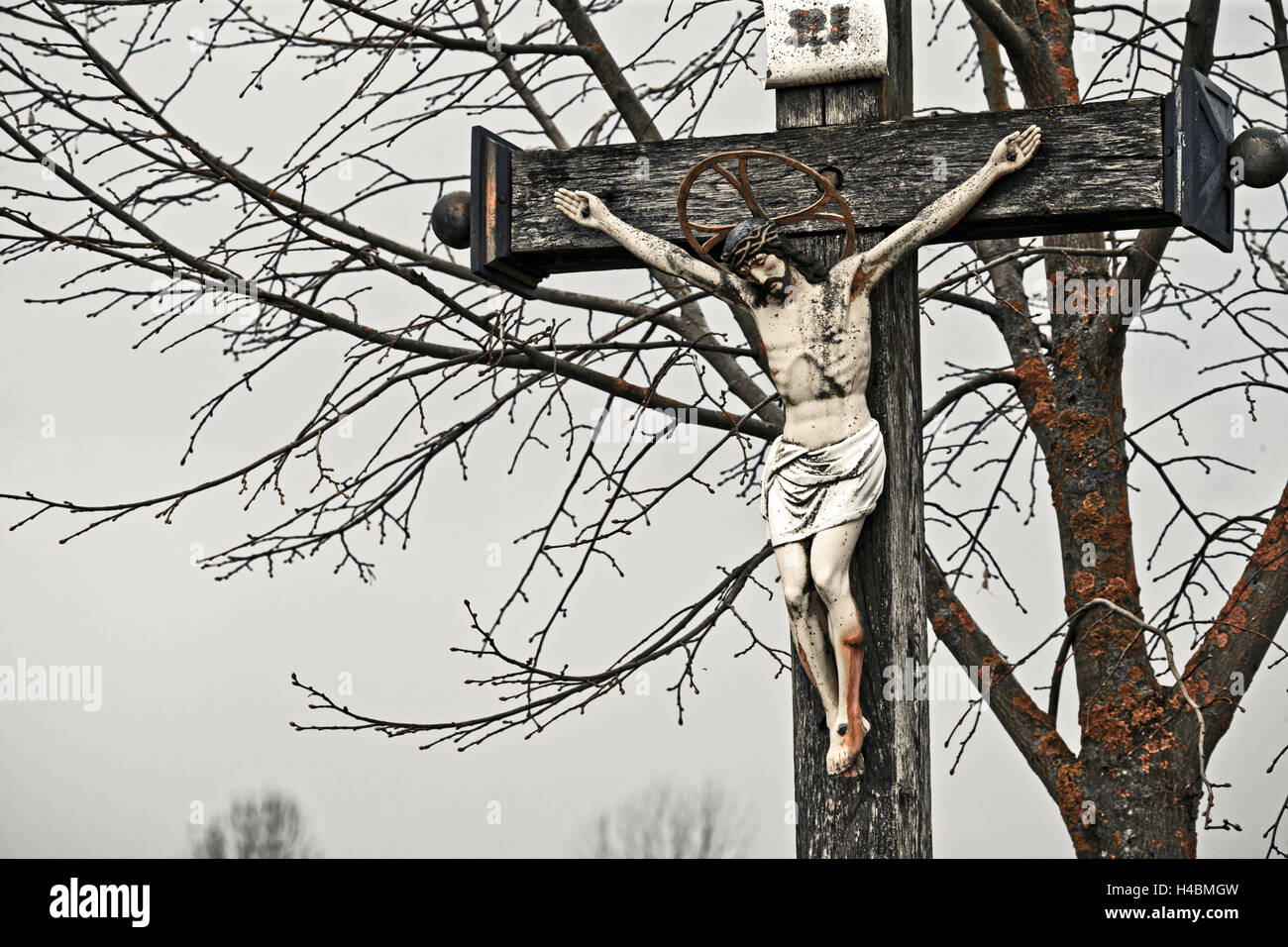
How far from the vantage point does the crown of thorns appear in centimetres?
388

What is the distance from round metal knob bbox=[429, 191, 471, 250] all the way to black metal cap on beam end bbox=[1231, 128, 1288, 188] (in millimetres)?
1782

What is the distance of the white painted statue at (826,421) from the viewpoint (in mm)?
3807

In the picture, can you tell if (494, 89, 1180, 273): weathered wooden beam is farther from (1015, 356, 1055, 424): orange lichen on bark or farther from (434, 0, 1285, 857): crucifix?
(1015, 356, 1055, 424): orange lichen on bark

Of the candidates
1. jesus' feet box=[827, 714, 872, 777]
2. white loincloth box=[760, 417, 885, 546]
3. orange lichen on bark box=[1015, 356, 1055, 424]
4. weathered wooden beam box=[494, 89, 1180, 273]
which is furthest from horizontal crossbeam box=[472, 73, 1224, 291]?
orange lichen on bark box=[1015, 356, 1055, 424]

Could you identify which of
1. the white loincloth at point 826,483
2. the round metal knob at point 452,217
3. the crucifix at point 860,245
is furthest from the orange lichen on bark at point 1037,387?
→ the round metal knob at point 452,217

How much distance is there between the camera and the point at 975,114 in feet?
13.0

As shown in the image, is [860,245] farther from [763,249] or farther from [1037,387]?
[1037,387]

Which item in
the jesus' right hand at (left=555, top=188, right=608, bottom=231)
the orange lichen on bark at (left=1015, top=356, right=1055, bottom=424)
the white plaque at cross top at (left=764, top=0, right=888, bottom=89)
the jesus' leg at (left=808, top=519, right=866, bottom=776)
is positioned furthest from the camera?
the orange lichen on bark at (left=1015, top=356, right=1055, bottom=424)

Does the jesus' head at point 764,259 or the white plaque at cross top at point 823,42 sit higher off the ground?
the white plaque at cross top at point 823,42

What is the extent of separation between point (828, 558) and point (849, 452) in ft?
0.76

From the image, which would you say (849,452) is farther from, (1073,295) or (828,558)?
(1073,295)

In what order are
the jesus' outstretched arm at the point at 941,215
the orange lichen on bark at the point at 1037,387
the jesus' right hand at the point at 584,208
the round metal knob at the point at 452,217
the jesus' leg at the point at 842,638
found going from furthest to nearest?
the orange lichen on bark at the point at 1037,387 < the round metal knob at the point at 452,217 < the jesus' right hand at the point at 584,208 < the jesus' outstretched arm at the point at 941,215 < the jesus' leg at the point at 842,638

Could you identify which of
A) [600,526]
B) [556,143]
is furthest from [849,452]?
[556,143]

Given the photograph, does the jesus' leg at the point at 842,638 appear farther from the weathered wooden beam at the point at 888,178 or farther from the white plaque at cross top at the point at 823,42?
the white plaque at cross top at the point at 823,42
